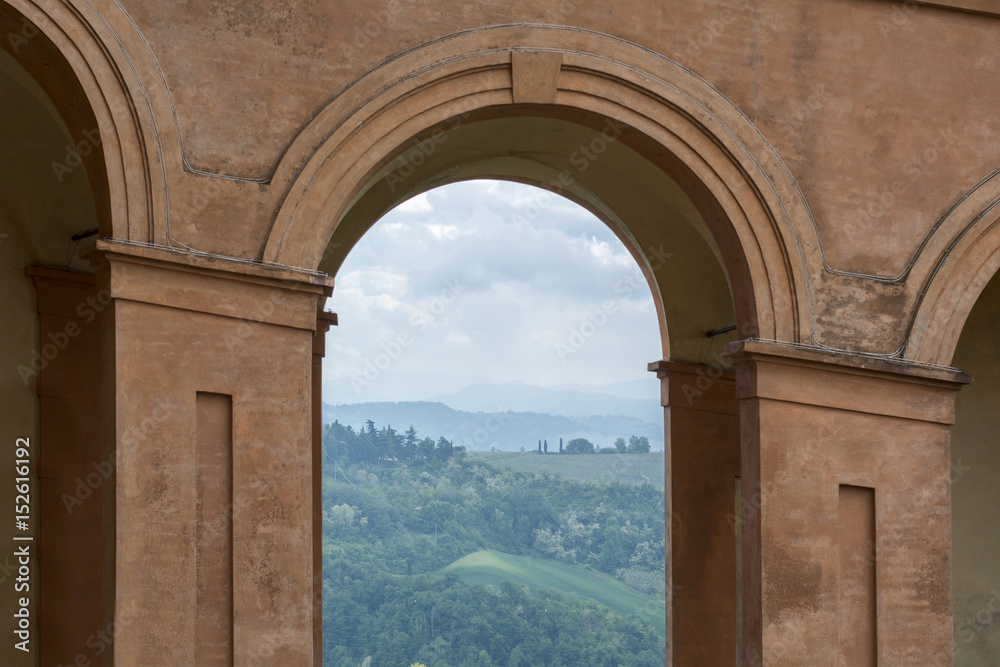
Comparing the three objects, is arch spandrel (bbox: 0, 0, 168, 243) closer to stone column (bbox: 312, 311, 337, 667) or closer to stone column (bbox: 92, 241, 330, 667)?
stone column (bbox: 92, 241, 330, 667)

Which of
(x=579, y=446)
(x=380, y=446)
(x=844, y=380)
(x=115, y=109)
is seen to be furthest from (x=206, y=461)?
(x=579, y=446)

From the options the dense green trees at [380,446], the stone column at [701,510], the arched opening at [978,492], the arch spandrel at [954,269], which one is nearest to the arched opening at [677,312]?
the stone column at [701,510]

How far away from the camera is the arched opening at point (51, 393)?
9.72 meters

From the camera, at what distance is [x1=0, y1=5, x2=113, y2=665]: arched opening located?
31.9 ft

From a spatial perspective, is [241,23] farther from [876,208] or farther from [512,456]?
[512,456]

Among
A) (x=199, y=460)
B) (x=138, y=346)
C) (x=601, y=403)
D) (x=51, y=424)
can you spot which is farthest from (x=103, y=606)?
(x=601, y=403)

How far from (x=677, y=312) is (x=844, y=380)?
3.68 meters

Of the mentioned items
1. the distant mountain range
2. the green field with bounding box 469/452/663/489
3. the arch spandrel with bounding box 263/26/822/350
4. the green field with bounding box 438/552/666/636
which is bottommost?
the green field with bounding box 438/552/666/636

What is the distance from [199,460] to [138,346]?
0.85 metres

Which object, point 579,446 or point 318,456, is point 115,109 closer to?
point 318,456

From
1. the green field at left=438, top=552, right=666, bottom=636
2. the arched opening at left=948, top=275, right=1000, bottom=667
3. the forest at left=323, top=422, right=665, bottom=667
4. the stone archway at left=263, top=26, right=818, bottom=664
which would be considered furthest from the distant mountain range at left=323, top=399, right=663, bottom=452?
the stone archway at left=263, top=26, right=818, bottom=664

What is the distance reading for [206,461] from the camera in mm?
7148

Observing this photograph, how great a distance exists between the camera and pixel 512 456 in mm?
38375

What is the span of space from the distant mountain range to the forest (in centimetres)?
293
